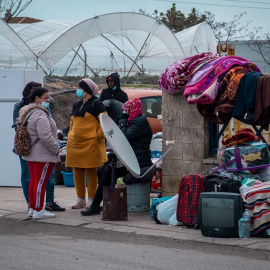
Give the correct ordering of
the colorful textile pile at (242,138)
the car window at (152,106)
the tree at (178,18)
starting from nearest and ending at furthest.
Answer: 1. the colorful textile pile at (242,138)
2. the car window at (152,106)
3. the tree at (178,18)

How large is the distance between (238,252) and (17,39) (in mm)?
24237

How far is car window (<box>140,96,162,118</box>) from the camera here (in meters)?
18.1

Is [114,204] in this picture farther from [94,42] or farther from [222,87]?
[94,42]

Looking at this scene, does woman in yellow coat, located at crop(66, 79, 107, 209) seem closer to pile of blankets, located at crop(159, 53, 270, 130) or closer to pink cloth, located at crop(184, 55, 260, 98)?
pile of blankets, located at crop(159, 53, 270, 130)

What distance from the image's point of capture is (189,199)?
384 inches

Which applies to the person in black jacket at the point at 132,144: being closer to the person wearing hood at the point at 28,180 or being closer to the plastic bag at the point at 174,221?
the person wearing hood at the point at 28,180

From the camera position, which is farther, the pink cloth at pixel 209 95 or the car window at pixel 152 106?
the car window at pixel 152 106

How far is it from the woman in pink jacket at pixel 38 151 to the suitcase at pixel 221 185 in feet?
7.18

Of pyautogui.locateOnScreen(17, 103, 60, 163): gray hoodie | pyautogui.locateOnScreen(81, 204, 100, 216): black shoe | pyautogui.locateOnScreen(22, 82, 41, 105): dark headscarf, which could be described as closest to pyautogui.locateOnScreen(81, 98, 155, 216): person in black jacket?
pyautogui.locateOnScreen(81, 204, 100, 216): black shoe

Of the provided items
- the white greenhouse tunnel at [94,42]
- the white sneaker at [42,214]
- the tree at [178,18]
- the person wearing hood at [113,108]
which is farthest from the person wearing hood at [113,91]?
the tree at [178,18]

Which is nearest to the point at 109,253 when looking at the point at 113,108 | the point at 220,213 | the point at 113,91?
the point at 220,213

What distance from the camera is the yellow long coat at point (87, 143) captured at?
11.1 metres

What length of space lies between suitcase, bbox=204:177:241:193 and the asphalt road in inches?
39.5

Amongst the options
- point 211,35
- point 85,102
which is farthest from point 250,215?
point 211,35
